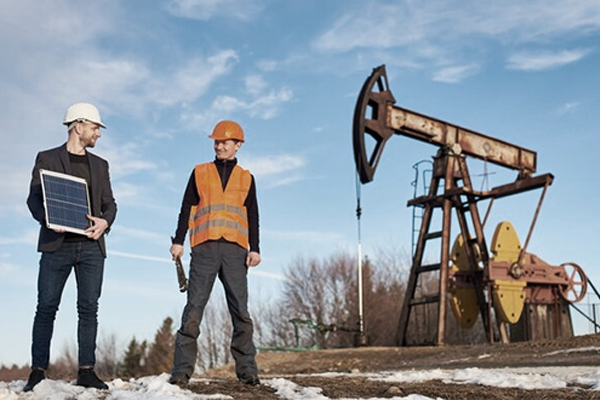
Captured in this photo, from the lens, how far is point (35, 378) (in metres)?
5.90

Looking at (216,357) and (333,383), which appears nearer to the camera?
(333,383)

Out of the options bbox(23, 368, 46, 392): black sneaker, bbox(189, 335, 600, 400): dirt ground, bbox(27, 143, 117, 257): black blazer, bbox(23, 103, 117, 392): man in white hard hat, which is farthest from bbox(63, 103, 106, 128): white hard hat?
bbox(189, 335, 600, 400): dirt ground

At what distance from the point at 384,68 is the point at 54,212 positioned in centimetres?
1412

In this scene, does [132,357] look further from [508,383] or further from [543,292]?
[508,383]

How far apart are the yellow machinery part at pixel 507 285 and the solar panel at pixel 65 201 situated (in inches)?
596

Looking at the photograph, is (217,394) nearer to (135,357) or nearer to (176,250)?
(176,250)

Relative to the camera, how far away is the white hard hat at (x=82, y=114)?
5984 mm

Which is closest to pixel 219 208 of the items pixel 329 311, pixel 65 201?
pixel 65 201

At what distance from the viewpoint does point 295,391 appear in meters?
6.01

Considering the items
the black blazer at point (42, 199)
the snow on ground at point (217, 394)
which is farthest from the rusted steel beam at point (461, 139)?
the black blazer at point (42, 199)

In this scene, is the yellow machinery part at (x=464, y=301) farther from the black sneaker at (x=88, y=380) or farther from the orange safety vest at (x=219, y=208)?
the black sneaker at (x=88, y=380)

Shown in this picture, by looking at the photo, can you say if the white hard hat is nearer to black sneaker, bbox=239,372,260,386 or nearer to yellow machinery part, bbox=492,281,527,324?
black sneaker, bbox=239,372,260,386

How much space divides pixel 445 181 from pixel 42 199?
15.1 meters

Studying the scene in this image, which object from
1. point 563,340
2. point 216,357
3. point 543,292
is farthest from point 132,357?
point 563,340
